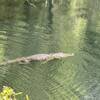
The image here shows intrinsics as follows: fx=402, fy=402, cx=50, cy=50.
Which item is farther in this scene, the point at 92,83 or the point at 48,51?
the point at 48,51

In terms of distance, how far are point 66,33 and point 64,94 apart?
17.5 meters

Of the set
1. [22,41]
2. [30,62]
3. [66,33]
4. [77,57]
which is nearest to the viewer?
[30,62]

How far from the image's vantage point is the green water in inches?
651

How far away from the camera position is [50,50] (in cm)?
2514

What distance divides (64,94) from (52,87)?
87 cm

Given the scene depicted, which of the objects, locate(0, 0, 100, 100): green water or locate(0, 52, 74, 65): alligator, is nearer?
locate(0, 0, 100, 100): green water

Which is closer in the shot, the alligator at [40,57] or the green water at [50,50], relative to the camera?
the green water at [50,50]

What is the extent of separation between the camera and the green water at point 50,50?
1655cm

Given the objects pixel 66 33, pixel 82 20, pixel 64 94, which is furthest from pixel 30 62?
pixel 82 20

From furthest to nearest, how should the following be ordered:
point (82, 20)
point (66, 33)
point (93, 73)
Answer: point (82, 20) < point (66, 33) < point (93, 73)

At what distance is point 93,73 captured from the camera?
65.0 ft

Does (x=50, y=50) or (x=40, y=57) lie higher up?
(x=40, y=57)

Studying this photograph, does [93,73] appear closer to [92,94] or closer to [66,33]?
[92,94]

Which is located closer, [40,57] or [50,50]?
[40,57]
